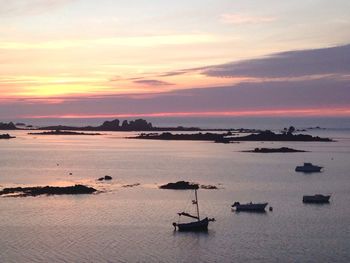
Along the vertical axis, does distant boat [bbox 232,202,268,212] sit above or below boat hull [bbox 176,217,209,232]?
above

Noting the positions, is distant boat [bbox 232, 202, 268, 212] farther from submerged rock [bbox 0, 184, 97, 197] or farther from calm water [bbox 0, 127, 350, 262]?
submerged rock [bbox 0, 184, 97, 197]

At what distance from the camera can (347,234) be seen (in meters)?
37.2

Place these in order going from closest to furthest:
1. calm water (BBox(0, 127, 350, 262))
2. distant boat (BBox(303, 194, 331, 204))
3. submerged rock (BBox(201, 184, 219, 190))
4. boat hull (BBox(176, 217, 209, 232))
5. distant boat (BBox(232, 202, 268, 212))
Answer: calm water (BBox(0, 127, 350, 262)), boat hull (BBox(176, 217, 209, 232)), distant boat (BBox(232, 202, 268, 212)), distant boat (BBox(303, 194, 331, 204)), submerged rock (BBox(201, 184, 219, 190))

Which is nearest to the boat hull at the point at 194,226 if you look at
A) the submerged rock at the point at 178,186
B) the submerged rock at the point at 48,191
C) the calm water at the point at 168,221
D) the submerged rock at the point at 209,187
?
the calm water at the point at 168,221

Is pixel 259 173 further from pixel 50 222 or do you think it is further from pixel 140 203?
pixel 50 222

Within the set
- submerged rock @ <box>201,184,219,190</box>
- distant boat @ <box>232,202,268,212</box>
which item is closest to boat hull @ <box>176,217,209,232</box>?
distant boat @ <box>232,202,268,212</box>

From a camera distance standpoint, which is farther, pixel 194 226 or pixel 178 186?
pixel 178 186

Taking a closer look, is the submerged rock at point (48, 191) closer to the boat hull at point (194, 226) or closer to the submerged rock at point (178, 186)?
the submerged rock at point (178, 186)

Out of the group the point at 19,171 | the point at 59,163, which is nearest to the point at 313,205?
the point at 19,171

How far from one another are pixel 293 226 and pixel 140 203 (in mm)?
14603

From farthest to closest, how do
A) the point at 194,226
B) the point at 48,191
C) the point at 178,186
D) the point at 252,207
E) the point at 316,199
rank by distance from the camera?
the point at 178,186 → the point at 48,191 → the point at 316,199 → the point at 252,207 → the point at 194,226

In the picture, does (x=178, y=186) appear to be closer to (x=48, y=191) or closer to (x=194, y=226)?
(x=48, y=191)

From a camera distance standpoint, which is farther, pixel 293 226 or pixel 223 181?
pixel 223 181

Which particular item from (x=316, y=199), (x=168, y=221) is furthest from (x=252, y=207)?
(x=168, y=221)
